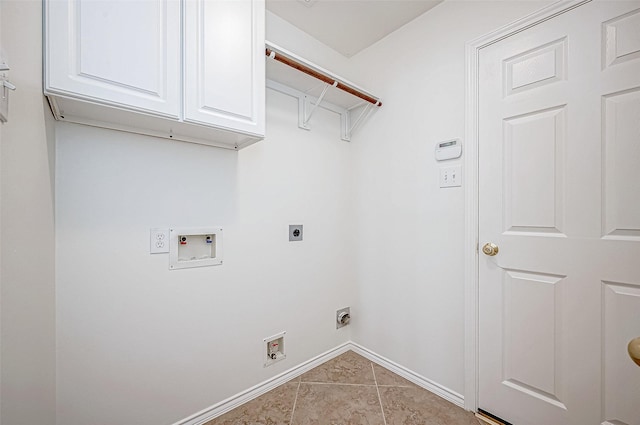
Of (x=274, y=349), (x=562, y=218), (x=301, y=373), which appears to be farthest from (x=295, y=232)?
(x=562, y=218)

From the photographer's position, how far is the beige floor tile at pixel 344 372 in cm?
182

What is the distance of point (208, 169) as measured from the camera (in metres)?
1.50

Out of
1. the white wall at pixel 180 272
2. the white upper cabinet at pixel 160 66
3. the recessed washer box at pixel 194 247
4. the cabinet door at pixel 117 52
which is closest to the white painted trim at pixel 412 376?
the white wall at pixel 180 272

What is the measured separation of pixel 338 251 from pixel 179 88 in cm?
156

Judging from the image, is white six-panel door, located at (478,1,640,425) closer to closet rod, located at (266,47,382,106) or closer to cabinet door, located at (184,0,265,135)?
closet rod, located at (266,47,382,106)

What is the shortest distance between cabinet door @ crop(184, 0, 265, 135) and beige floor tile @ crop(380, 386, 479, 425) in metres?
1.75

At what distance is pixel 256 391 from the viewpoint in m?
1.66

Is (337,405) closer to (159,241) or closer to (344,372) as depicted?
(344,372)

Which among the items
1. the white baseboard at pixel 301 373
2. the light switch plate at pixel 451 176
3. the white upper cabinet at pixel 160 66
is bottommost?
the white baseboard at pixel 301 373

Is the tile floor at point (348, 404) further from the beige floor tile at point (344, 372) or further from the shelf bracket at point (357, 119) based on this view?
the shelf bracket at point (357, 119)

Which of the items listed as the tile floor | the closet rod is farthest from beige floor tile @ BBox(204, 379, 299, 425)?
the closet rod

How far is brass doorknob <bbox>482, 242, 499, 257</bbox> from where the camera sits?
1.43m

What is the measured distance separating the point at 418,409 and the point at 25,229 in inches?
A: 78.5

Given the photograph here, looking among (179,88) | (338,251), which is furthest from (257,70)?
(338,251)
